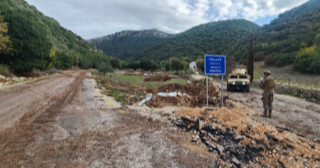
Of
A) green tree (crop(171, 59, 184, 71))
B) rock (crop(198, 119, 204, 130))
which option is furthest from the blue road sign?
green tree (crop(171, 59, 184, 71))

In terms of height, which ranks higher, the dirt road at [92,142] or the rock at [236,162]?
the dirt road at [92,142]

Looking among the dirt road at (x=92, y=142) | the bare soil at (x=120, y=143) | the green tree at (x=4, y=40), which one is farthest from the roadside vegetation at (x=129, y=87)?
the green tree at (x=4, y=40)

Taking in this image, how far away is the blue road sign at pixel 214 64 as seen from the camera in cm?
738

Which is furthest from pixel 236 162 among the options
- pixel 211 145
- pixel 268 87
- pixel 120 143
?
pixel 268 87

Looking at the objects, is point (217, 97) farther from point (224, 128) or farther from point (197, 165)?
point (197, 165)

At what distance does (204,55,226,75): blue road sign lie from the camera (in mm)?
7379

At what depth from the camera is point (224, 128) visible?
4113mm

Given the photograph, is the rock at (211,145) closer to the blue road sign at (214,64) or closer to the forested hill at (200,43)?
the blue road sign at (214,64)

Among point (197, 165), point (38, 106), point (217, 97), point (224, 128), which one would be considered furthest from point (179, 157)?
point (217, 97)

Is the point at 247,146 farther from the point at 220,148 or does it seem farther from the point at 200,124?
the point at 200,124

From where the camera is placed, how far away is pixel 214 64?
7.54 m

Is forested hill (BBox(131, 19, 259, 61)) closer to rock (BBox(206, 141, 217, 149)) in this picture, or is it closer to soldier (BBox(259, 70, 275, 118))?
soldier (BBox(259, 70, 275, 118))

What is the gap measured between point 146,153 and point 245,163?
5.55ft

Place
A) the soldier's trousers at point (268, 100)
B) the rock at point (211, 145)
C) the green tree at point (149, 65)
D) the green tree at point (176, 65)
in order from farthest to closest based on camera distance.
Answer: the green tree at point (149, 65), the green tree at point (176, 65), the soldier's trousers at point (268, 100), the rock at point (211, 145)
